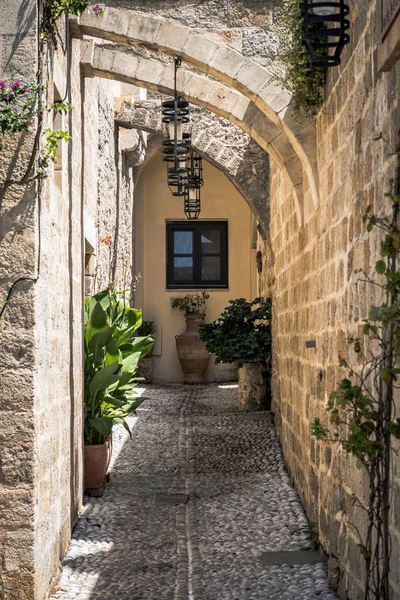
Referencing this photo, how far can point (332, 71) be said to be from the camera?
14.5 ft

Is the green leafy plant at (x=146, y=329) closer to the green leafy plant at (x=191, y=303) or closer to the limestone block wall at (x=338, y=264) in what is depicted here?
the green leafy plant at (x=191, y=303)

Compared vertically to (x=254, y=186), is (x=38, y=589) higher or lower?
lower

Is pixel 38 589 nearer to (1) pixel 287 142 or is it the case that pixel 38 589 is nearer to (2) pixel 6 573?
(2) pixel 6 573

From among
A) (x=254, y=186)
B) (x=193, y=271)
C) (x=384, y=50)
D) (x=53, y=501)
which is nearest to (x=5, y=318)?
(x=53, y=501)

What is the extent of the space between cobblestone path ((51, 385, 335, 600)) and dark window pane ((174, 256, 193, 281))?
6.82 m

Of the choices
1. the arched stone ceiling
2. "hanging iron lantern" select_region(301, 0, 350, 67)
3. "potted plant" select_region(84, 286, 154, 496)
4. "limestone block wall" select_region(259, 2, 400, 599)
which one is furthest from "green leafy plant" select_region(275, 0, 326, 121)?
"potted plant" select_region(84, 286, 154, 496)

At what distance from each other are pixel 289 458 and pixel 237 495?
0.64m

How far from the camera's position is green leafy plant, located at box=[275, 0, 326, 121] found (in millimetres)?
4637

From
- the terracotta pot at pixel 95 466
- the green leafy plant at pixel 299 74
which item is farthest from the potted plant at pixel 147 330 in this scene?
the green leafy plant at pixel 299 74

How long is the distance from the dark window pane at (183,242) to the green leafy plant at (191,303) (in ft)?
2.89

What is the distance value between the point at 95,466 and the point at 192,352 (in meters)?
8.73

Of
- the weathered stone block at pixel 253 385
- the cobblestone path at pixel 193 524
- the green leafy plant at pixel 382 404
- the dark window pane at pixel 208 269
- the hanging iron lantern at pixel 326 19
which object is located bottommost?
the cobblestone path at pixel 193 524

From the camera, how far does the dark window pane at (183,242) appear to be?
1590 centimetres

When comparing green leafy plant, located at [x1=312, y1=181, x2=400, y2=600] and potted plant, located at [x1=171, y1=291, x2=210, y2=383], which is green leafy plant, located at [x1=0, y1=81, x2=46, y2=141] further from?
potted plant, located at [x1=171, y1=291, x2=210, y2=383]
